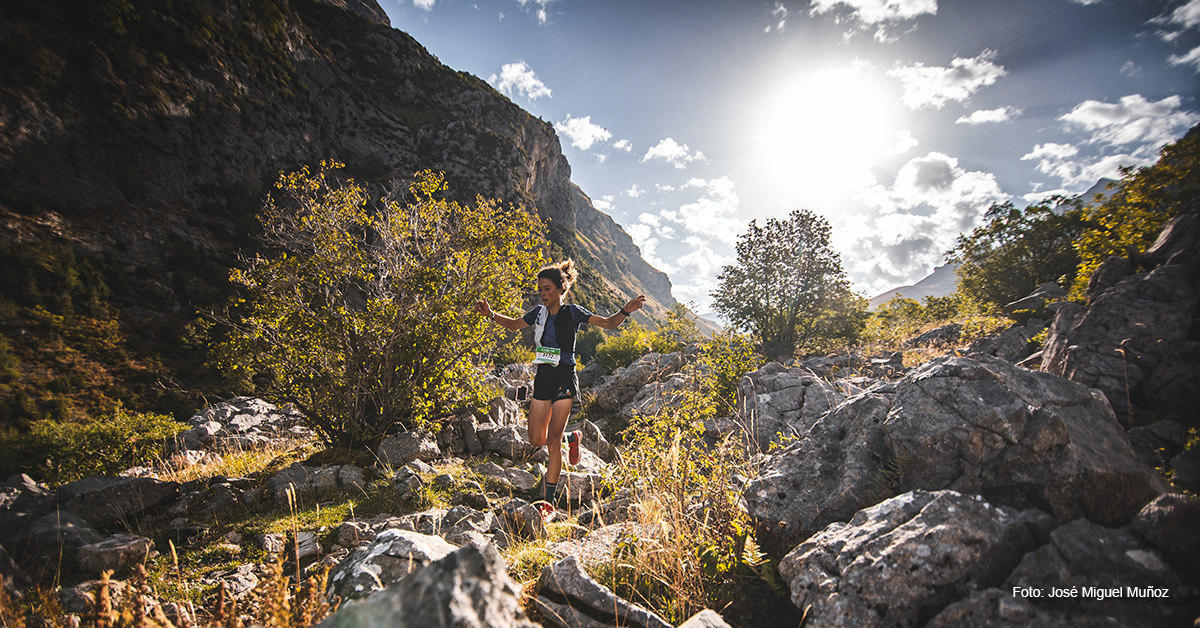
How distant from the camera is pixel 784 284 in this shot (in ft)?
66.4

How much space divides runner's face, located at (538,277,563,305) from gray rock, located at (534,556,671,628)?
3266 mm

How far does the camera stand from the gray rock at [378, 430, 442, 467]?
600cm

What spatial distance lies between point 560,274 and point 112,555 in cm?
466

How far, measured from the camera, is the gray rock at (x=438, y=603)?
100 cm

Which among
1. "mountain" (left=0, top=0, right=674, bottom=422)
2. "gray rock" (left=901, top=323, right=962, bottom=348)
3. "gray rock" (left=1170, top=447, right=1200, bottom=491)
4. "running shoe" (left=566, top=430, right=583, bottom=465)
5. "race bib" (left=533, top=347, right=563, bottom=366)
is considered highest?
"mountain" (left=0, top=0, right=674, bottom=422)

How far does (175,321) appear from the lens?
3070 cm

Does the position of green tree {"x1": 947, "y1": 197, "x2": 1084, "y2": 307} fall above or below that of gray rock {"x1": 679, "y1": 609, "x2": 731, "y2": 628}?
above

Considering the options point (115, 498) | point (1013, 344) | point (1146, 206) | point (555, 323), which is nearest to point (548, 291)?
point (555, 323)

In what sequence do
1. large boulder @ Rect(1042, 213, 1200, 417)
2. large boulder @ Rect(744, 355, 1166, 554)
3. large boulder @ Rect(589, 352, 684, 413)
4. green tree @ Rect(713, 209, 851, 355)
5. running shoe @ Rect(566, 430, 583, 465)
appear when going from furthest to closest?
green tree @ Rect(713, 209, 851, 355) → large boulder @ Rect(589, 352, 684, 413) → running shoe @ Rect(566, 430, 583, 465) → large boulder @ Rect(1042, 213, 1200, 417) → large boulder @ Rect(744, 355, 1166, 554)

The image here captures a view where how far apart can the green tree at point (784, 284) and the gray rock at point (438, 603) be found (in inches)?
780

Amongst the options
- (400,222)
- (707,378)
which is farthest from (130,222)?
(707,378)

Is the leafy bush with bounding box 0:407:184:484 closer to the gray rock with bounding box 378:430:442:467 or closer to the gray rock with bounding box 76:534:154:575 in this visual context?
the gray rock with bounding box 378:430:442:467

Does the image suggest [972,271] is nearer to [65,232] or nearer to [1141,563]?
[1141,563]

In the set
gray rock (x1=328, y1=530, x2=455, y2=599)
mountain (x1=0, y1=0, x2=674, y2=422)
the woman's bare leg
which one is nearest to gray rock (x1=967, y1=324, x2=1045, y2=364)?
the woman's bare leg
